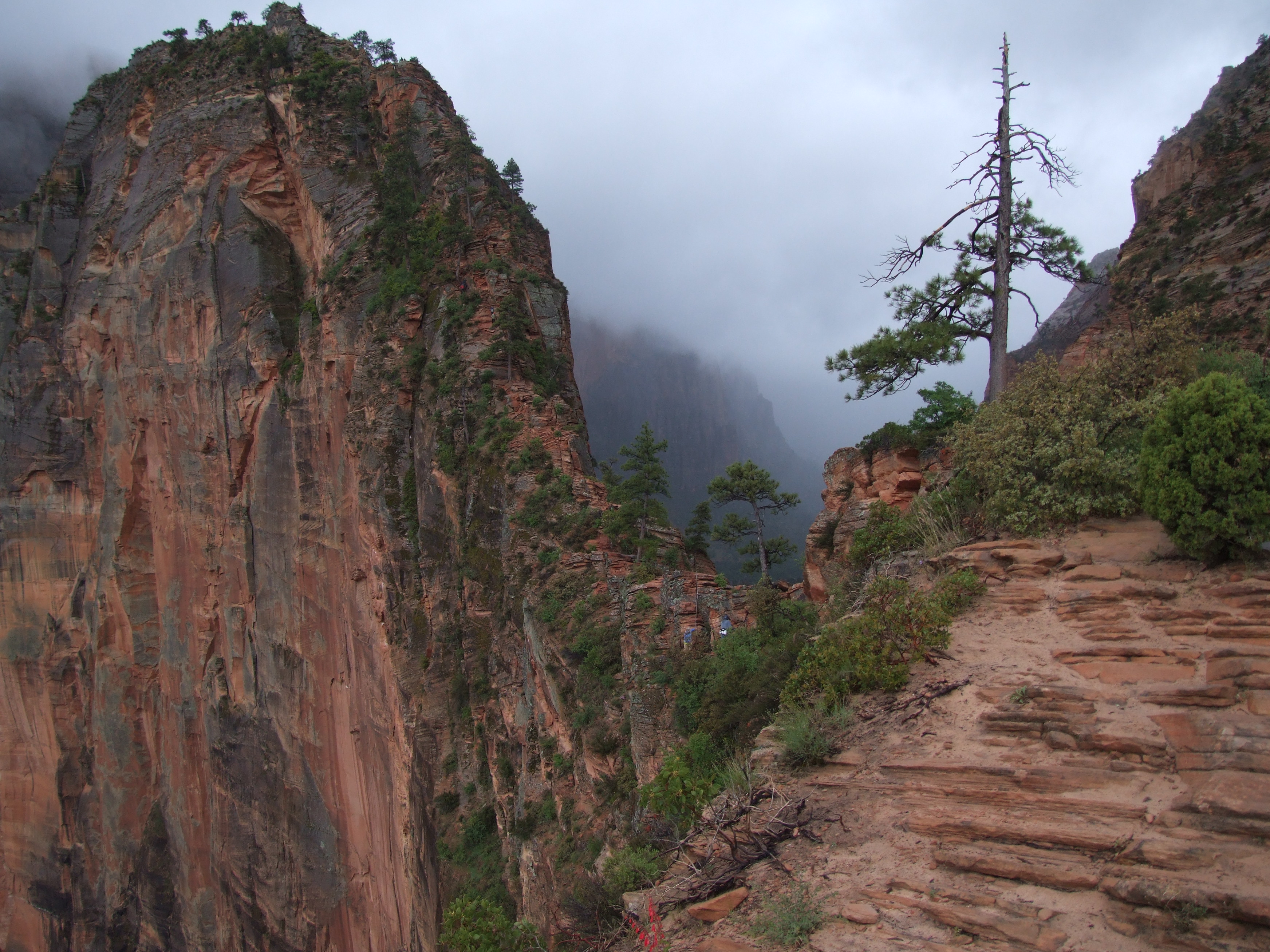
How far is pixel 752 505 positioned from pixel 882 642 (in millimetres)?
15139

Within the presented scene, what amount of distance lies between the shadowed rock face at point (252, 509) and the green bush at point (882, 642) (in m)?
10.9

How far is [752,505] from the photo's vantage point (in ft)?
76.5

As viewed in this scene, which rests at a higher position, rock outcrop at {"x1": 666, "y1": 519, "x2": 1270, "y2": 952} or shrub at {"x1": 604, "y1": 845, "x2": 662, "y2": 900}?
rock outcrop at {"x1": 666, "y1": 519, "x2": 1270, "y2": 952}

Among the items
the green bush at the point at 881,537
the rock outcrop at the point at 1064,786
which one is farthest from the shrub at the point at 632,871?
the green bush at the point at 881,537

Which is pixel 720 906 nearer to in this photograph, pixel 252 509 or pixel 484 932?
pixel 484 932

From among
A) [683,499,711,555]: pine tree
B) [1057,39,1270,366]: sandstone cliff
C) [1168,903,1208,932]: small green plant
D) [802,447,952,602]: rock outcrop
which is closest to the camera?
[1168,903,1208,932]: small green plant

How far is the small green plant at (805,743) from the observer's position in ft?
24.2

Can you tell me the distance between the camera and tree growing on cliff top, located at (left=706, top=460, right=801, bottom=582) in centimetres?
2352

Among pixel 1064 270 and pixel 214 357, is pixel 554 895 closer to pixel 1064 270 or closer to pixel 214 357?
pixel 1064 270

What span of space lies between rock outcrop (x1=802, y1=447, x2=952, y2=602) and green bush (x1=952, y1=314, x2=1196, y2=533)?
233 centimetres

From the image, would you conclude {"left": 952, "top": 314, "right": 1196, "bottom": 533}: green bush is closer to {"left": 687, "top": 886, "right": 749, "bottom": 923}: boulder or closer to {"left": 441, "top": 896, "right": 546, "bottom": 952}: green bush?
{"left": 687, "top": 886, "right": 749, "bottom": 923}: boulder

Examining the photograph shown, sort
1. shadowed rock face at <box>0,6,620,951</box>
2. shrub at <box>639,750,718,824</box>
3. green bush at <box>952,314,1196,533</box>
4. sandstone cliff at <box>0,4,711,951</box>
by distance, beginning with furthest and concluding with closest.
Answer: shadowed rock face at <box>0,6,620,951</box> < sandstone cliff at <box>0,4,711,951</box> < green bush at <box>952,314,1196,533</box> < shrub at <box>639,750,718,824</box>

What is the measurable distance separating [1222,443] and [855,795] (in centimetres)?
521

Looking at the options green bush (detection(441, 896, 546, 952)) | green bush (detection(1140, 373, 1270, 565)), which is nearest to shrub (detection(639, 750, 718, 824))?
green bush (detection(441, 896, 546, 952))
